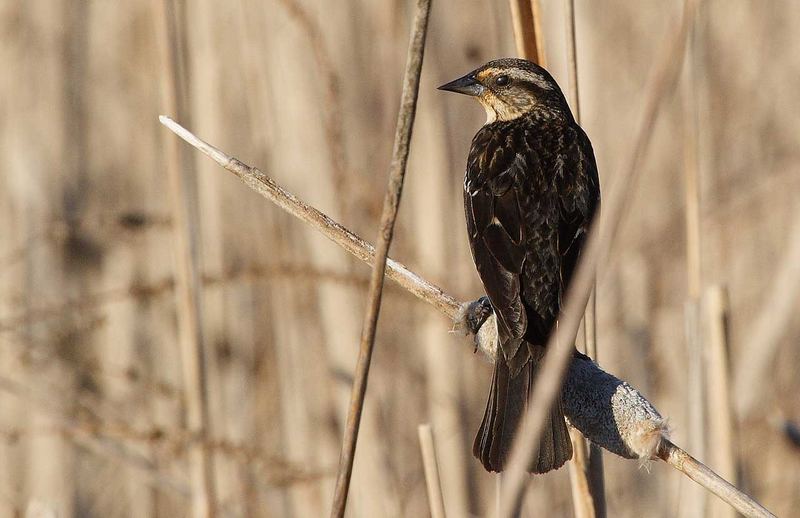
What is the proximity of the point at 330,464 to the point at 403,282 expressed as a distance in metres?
1.52

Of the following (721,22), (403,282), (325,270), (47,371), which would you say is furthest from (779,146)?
(47,371)

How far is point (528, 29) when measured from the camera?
1.69m

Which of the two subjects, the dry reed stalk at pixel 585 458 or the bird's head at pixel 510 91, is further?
the bird's head at pixel 510 91

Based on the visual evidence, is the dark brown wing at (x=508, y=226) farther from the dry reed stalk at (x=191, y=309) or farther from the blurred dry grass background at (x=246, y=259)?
the blurred dry grass background at (x=246, y=259)

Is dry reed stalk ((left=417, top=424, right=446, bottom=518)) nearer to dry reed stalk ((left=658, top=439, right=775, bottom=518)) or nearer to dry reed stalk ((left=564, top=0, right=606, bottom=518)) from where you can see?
dry reed stalk ((left=564, top=0, right=606, bottom=518))

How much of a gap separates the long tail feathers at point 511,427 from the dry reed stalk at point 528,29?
0.52m

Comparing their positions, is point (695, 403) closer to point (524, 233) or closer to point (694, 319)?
point (694, 319)

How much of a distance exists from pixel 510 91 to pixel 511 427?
3.52 ft

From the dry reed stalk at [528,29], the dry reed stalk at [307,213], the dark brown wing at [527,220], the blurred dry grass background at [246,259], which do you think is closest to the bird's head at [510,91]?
the dark brown wing at [527,220]

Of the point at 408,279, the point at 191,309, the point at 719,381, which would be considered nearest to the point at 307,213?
the point at 408,279

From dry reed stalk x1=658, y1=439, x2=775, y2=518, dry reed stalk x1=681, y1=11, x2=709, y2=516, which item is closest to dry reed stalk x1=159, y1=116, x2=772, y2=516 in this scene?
dry reed stalk x1=658, y1=439, x2=775, y2=518

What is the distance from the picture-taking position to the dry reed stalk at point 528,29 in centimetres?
166

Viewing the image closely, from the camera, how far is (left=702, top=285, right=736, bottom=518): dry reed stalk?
1951mm

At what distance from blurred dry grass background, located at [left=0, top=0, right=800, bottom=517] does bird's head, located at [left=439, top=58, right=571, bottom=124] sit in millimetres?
514
